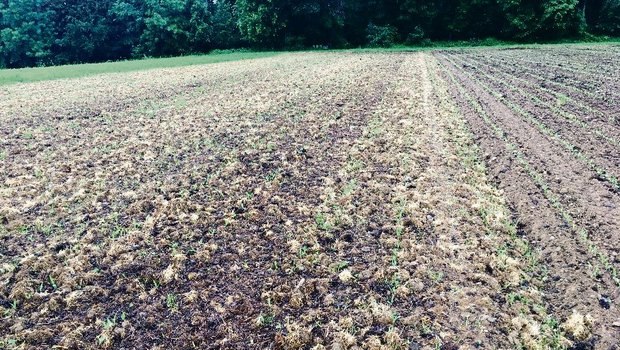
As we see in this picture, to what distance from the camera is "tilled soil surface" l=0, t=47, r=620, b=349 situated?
14.0 feet

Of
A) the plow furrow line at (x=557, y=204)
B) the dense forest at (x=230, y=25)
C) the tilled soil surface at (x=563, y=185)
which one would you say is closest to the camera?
the tilled soil surface at (x=563, y=185)

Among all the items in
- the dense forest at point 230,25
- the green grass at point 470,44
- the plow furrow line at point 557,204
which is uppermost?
the dense forest at point 230,25

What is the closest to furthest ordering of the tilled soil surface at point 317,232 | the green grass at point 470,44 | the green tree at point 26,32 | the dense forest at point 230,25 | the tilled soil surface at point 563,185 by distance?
the tilled soil surface at point 317,232
the tilled soil surface at point 563,185
the green grass at point 470,44
the dense forest at point 230,25
the green tree at point 26,32

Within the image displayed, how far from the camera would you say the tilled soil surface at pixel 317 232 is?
4.27m

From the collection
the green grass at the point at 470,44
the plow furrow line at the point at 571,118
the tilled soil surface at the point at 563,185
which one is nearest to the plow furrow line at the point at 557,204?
the tilled soil surface at the point at 563,185

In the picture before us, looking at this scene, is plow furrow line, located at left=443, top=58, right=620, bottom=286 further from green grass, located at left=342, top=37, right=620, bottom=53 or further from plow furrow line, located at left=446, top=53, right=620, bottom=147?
green grass, located at left=342, top=37, right=620, bottom=53

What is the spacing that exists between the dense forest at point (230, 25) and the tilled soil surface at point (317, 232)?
3736 centimetres

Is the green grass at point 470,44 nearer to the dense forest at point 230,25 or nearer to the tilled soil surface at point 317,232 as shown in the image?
the dense forest at point 230,25

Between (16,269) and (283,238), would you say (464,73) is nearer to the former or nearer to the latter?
(283,238)

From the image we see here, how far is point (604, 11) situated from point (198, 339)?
5452cm

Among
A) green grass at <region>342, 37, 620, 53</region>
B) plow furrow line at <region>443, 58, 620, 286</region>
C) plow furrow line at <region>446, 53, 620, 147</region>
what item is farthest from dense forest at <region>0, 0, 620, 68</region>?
plow furrow line at <region>443, 58, 620, 286</region>

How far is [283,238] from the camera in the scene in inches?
230

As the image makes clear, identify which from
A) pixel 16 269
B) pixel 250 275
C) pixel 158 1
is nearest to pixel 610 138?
pixel 250 275

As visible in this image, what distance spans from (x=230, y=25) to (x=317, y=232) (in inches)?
1939
